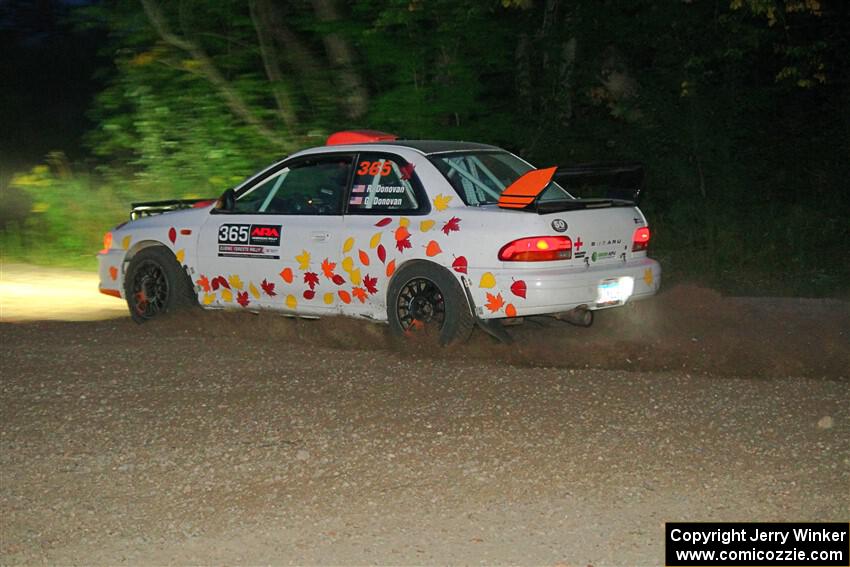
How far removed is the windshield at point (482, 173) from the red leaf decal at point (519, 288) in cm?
77

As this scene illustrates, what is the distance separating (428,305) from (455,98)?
7601mm

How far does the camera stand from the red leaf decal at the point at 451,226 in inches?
345

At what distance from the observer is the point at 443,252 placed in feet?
28.9

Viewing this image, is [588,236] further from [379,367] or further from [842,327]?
[842,327]

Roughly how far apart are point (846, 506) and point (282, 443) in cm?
282

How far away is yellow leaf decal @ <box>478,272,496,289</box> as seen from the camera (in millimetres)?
8594

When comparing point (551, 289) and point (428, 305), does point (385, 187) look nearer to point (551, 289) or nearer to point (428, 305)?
point (428, 305)

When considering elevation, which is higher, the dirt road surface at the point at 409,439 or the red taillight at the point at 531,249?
the red taillight at the point at 531,249

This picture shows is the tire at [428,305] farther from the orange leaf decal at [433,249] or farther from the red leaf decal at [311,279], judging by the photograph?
the red leaf decal at [311,279]

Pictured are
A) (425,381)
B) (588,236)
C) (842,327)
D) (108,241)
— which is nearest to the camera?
(425,381)

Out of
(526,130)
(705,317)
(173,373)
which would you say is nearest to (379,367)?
(173,373)

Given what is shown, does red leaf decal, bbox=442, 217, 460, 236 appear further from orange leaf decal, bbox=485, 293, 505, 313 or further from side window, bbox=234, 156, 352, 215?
side window, bbox=234, 156, 352, 215

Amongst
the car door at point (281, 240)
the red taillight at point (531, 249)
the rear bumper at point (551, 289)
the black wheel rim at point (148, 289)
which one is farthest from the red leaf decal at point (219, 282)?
the red taillight at point (531, 249)

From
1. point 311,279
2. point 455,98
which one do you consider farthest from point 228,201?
point 455,98
